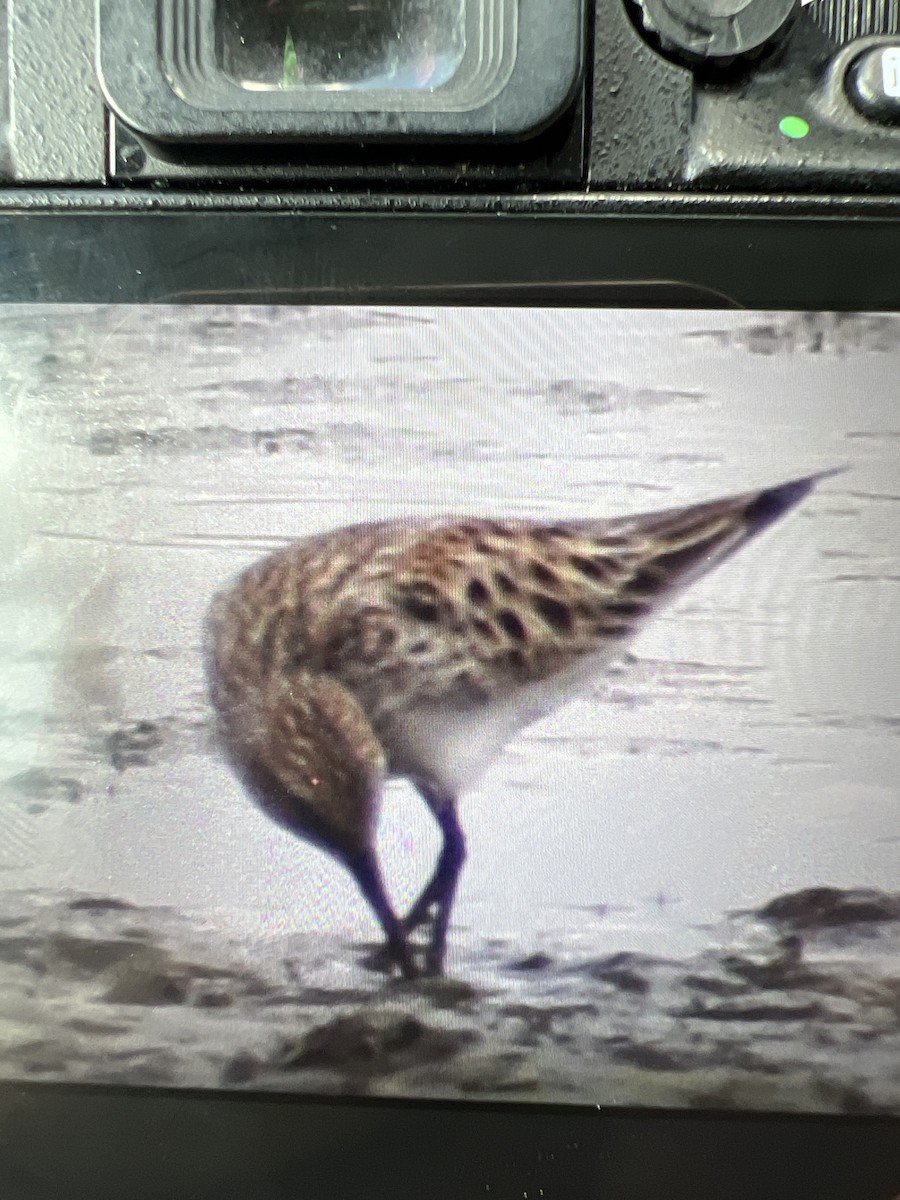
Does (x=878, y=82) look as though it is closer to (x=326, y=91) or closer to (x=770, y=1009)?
(x=326, y=91)

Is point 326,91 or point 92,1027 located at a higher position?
point 326,91

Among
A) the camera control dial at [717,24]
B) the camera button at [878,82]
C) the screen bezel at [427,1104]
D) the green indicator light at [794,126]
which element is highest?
the camera control dial at [717,24]

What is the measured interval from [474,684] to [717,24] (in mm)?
216

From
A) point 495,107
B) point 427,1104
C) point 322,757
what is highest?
point 495,107

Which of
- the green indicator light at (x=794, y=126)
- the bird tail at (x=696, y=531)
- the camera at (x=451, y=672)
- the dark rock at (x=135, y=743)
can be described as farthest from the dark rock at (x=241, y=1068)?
the green indicator light at (x=794, y=126)

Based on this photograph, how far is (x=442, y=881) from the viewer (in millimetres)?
337

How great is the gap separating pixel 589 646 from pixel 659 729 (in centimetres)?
4

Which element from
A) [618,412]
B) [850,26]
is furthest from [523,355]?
[850,26]

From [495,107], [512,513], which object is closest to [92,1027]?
[512,513]

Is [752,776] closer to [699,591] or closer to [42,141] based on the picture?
[699,591]

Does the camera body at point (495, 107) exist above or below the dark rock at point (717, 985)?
above

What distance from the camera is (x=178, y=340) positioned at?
0.33m

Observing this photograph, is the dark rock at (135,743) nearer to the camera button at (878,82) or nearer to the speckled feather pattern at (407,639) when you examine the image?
the speckled feather pattern at (407,639)

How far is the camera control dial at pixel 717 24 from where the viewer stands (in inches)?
11.6
